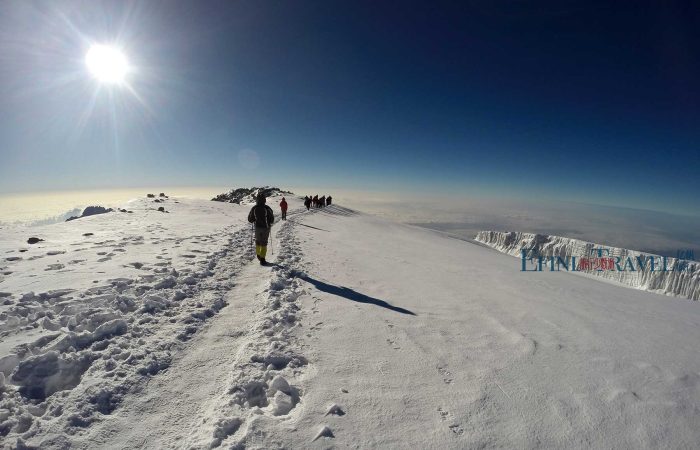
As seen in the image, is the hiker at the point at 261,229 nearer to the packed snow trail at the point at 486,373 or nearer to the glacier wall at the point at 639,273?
the packed snow trail at the point at 486,373

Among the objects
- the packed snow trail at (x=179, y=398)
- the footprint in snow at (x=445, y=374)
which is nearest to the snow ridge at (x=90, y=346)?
the packed snow trail at (x=179, y=398)

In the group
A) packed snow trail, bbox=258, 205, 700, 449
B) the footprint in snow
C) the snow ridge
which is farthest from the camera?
the footprint in snow

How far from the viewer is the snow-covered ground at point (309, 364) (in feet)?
11.4

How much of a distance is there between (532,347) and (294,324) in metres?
4.96

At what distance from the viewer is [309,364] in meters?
4.77

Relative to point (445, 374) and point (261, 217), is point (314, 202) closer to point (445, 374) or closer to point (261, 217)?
point (261, 217)

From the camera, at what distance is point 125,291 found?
7.02 meters

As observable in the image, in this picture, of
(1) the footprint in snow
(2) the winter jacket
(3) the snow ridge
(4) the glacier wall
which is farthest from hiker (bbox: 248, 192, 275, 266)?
(4) the glacier wall

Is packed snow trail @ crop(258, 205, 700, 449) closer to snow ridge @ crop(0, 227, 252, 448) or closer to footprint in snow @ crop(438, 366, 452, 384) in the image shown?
footprint in snow @ crop(438, 366, 452, 384)

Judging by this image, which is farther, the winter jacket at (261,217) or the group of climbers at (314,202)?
the group of climbers at (314,202)

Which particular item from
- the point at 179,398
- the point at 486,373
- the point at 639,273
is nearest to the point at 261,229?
the point at 179,398

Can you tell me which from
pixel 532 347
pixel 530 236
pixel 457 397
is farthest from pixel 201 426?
pixel 530 236

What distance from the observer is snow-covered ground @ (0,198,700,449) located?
11.4 feet

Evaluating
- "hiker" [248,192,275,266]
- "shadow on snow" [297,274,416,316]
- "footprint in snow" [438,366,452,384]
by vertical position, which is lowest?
"shadow on snow" [297,274,416,316]
